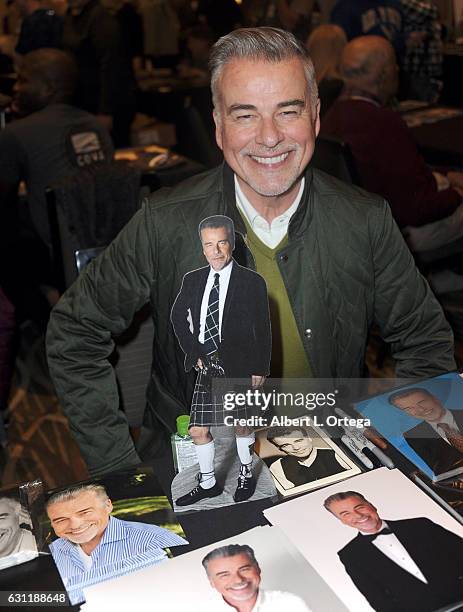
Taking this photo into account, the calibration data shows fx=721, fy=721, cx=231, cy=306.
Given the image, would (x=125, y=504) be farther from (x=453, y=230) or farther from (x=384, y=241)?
(x=453, y=230)

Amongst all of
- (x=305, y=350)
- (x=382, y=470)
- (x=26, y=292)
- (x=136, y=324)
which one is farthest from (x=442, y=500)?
(x=26, y=292)

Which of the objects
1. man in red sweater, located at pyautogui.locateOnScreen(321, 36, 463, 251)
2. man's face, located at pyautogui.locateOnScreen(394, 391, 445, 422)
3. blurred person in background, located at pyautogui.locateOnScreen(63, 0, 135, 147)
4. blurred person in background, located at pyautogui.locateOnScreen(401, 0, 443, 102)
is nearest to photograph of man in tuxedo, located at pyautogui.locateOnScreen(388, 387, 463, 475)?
man's face, located at pyautogui.locateOnScreen(394, 391, 445, 422)

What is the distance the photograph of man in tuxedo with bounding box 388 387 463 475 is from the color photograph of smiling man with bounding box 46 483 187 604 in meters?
0.39

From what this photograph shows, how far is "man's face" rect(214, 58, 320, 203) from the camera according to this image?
1077mm

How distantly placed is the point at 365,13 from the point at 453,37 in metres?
0.80

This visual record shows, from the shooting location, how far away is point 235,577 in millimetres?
874

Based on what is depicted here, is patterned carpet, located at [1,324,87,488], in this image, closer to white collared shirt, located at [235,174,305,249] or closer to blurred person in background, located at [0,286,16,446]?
blurred person in background, located at [0,286,16,446]

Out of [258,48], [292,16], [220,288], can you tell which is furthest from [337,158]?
[292,16]

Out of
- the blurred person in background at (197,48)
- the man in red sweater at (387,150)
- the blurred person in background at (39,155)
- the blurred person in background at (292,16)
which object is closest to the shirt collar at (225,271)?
the man in red sweater at (387,150)

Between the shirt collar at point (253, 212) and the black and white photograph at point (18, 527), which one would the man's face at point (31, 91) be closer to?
the shirt collar at point (253, 212)

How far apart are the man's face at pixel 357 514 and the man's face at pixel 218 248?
0.37m

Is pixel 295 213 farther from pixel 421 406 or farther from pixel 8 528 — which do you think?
pixel 8 528

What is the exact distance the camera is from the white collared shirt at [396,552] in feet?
2.88

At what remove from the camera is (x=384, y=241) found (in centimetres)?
128
